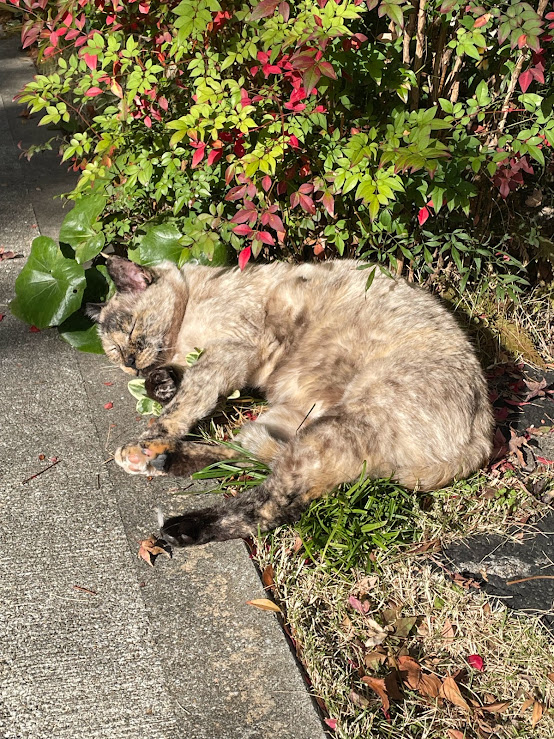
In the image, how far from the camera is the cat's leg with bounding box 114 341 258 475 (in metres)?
3.59

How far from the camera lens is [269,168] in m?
3.70

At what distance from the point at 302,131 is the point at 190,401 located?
1.55 metres

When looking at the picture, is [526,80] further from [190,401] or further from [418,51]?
[190,401]

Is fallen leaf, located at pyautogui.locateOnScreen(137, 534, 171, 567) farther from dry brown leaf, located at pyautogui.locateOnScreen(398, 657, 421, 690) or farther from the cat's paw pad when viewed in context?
dry brown leaf, located at pyautogui.locateOnScreen(398, 657, 421, 690)

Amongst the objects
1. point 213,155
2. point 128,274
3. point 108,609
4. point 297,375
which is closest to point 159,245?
point 128,274

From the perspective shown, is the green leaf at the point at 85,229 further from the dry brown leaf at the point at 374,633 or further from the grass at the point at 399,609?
the dry brown leaf at the point at 374,633

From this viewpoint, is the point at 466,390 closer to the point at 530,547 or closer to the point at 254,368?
the point at 530,547

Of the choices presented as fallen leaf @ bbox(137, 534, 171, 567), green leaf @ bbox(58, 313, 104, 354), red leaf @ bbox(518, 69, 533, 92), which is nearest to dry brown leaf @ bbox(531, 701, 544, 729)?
fallen leaf @ bbox(137, 534, 171, 567)

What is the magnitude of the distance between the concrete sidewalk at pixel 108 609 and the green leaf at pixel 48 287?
46 cm

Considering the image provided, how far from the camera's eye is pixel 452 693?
8.73 feet

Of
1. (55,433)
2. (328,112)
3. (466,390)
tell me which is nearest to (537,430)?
(466,390)

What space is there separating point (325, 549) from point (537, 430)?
171 cm

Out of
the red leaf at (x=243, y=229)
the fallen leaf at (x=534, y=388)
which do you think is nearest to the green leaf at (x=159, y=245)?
the red leaf at (x=243, y=229)

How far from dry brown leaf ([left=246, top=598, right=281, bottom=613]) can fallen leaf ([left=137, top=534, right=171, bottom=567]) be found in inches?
17.7
